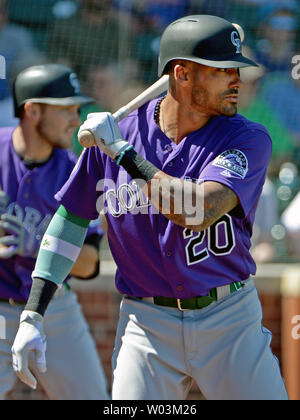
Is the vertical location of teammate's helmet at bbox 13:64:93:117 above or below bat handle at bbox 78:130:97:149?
below

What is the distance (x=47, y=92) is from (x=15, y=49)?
246 cm

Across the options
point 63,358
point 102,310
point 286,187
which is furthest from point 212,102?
point 286,187

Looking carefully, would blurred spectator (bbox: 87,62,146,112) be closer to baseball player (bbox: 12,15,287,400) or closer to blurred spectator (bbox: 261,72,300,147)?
blurred spectator (bbox: 261,72,300,147)

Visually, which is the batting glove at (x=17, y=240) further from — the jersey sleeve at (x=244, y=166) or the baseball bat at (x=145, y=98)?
the jersey sleeve at (x=244, y=166)

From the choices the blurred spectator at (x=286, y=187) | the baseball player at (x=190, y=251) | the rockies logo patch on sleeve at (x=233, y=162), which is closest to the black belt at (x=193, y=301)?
the baseball player at (x=190, y=251)

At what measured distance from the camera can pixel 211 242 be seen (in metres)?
2.85

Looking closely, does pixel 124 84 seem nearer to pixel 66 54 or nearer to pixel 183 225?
pixel 66 54

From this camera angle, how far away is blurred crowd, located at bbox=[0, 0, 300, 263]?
19.6 ft

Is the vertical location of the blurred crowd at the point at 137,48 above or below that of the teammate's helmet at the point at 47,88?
below

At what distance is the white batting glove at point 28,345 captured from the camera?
2.85 metres

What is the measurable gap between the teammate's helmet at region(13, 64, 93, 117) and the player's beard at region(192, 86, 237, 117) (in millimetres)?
1392

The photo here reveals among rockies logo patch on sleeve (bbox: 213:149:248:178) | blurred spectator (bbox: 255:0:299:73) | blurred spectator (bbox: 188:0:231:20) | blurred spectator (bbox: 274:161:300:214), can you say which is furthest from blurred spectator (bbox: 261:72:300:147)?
rockies logo patch on sleeve (bbox: 213:149:248:178)
